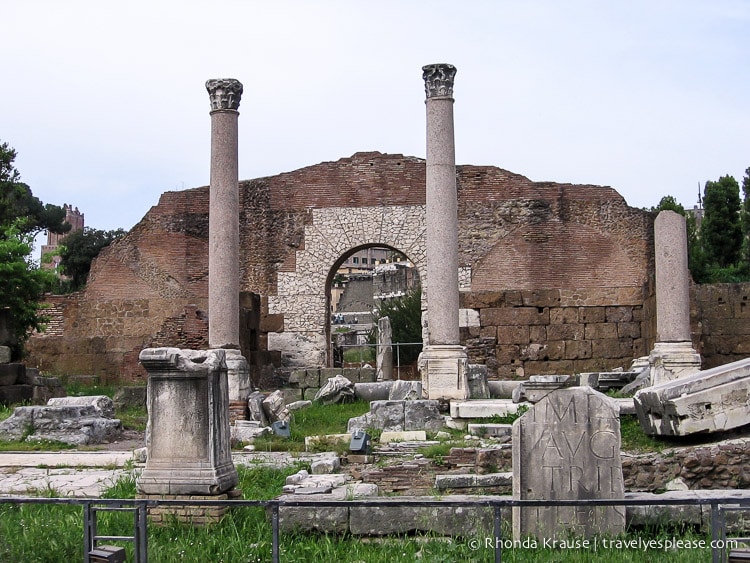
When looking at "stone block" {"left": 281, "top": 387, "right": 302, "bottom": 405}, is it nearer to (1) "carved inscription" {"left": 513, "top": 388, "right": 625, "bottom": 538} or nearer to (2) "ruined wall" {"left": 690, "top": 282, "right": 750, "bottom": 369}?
(2) "ruined wall" {"left": 690, "top": 282, "right": 750, "bottom": 369}

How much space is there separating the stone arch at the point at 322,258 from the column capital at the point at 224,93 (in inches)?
244

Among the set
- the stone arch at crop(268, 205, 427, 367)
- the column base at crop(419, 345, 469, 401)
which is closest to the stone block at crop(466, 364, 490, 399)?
the column base at crop(419, 345, 469, 401)

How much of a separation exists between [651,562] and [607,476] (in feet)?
2.76

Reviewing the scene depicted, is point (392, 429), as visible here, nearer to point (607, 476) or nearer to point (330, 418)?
point (330, 418)

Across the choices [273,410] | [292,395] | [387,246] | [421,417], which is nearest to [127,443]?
[273,410]

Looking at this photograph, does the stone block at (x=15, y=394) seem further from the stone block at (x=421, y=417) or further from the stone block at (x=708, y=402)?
the stone block at (x=708, y=402)

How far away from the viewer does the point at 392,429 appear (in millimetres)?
13711

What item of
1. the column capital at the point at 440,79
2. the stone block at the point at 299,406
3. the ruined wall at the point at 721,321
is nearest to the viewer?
the stone block at the point at 299,406

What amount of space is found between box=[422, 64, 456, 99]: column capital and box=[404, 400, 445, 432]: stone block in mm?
A: 5340

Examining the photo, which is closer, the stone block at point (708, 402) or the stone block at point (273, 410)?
the stone block at point (708, 402)

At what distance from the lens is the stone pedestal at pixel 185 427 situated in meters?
7.67

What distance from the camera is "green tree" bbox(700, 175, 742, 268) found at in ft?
139

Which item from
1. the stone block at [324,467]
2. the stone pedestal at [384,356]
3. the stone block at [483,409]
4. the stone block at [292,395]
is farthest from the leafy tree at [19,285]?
the stone block at [324,467]

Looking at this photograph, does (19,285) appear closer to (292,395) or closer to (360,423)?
(292,395)
